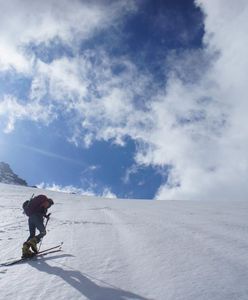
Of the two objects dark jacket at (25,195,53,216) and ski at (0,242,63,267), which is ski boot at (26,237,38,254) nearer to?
ski at (0,242,63,267)

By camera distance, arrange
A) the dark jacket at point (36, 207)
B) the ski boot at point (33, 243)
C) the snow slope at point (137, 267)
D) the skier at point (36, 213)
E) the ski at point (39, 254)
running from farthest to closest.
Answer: the dark jacket at point (36, 207) < the skier at point (36, 213) < the ski boot at point (33, 243) < the ski at point (39, 254) < the snow slope at point (137, 267)

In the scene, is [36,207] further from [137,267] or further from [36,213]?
[137,267]

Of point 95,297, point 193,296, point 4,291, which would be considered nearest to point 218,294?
point 193,296

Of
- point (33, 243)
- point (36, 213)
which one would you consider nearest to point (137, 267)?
point (33, 243)

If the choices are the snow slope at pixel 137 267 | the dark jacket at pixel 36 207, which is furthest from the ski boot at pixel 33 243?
the dark jacket at pixel 36 207

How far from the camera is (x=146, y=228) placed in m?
17.2

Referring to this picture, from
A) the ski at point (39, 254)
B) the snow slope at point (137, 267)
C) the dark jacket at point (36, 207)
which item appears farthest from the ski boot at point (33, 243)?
the dark jacket at point (36, 207)

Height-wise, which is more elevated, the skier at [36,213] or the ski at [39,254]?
the skier at [36,213]

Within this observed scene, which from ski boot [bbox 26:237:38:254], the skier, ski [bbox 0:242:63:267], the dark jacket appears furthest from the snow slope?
the dark jacket

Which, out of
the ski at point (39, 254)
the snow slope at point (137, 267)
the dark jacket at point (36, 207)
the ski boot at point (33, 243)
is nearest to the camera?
the snow slope at point (137, 267)

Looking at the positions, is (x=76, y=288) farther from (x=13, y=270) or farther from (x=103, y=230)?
(x=103, y=230)

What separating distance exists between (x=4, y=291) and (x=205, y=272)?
4.57m

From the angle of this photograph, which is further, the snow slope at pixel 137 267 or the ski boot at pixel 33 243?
the ski boot at pixel 33 243

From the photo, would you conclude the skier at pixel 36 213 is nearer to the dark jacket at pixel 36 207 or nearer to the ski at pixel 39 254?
the dark jacket at pixel 36 207
